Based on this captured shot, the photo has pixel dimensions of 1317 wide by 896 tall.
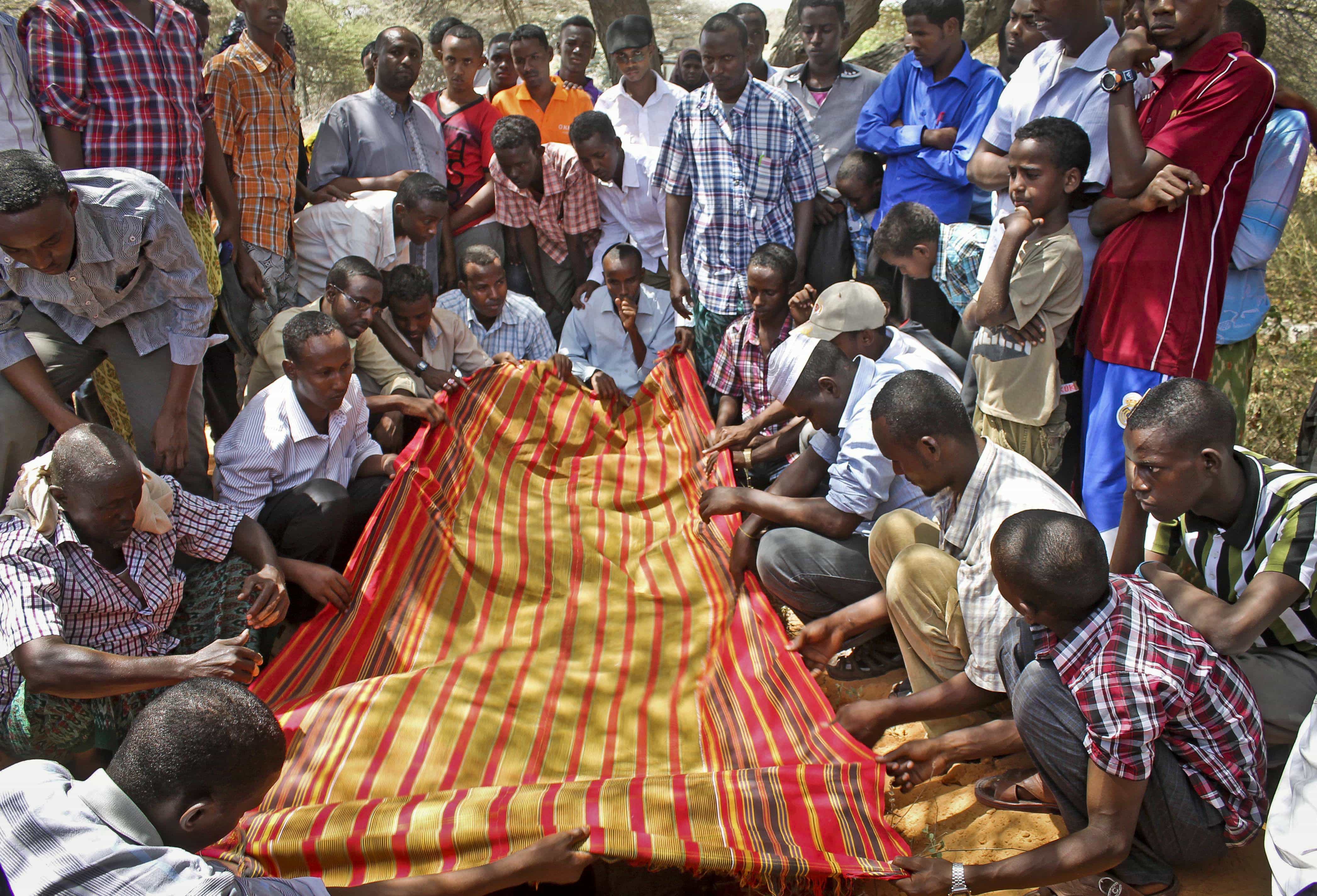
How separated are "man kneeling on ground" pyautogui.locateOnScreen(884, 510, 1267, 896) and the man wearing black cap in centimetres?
→ 406

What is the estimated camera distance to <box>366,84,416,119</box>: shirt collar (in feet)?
17.9

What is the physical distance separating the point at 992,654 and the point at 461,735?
1533mm

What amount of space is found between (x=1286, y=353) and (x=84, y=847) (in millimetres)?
5858

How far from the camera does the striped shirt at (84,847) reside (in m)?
1.57

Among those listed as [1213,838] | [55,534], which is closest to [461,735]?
[55,534]

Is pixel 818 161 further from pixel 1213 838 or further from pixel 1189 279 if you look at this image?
pixel 1213 838

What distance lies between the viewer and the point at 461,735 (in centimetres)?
281

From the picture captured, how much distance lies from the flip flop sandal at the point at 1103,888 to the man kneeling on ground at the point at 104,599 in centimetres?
222

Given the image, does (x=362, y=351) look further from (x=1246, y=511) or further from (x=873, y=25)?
(x=873, y=25)

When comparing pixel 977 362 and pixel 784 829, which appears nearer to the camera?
pixel 784 829

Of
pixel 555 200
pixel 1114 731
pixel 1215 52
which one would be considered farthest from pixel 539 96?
pixel 1114 731

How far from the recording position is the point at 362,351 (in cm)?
467

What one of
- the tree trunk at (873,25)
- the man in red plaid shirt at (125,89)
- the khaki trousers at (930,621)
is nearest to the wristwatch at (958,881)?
the khaki trousers at (930,621)

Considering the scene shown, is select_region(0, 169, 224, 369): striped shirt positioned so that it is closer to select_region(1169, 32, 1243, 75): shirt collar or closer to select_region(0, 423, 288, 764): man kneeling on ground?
select_region(0, 423, 288, 764): man kneeling on ground
